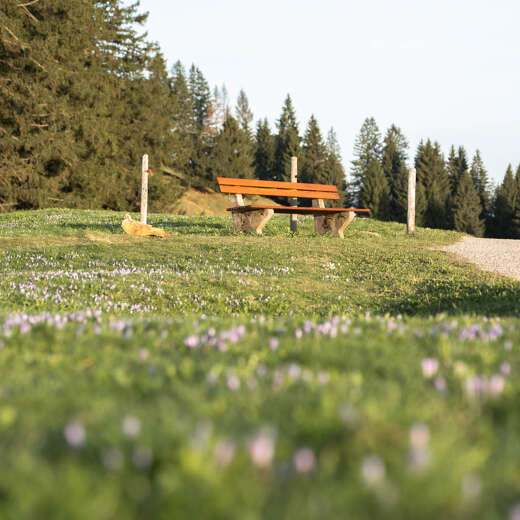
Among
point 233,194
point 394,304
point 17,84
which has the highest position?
point 17,84

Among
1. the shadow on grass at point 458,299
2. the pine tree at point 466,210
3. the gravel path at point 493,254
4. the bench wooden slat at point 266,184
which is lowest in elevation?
the shadow on grass at point 458,299

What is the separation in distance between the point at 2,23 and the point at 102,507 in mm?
41967

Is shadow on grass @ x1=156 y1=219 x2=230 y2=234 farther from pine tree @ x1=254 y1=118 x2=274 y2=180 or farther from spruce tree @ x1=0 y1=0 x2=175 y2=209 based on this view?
pine tree @ x1=254 y1=118 x2=274 y2=180

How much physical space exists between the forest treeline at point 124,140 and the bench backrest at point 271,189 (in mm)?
25475

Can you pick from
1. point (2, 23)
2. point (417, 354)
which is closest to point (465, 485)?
point (417, 354)

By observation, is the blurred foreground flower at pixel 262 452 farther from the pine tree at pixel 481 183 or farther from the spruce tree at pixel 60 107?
the pine tree at pixel 481 183

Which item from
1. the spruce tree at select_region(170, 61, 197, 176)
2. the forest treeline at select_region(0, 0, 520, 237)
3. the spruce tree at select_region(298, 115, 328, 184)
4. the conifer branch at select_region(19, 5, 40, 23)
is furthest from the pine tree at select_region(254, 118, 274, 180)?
the conifer branch at select_region(19, 5, 40, 23)

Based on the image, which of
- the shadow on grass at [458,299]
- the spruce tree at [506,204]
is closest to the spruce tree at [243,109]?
the spruce tree at [506,204]

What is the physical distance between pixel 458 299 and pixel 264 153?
8717cm

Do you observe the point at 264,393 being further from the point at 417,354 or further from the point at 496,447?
the point at 417,354

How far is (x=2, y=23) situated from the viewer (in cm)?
3447

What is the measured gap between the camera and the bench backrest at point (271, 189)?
1942 cm

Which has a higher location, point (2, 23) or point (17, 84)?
point (2, 23)

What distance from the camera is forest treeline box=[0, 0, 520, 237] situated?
37719 millimetres
